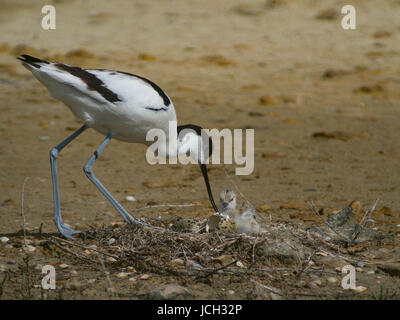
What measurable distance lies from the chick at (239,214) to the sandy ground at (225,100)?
29.4 inches

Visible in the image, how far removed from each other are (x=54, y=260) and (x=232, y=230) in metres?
1.11

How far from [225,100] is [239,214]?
4907 mm

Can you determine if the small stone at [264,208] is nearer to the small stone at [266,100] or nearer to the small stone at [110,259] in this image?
the small stone at [110,259]

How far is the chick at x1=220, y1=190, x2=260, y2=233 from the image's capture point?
14.4 feet

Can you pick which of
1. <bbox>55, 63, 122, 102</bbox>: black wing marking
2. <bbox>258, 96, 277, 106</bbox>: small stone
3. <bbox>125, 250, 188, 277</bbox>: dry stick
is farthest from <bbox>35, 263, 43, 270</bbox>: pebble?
<bbox>258, 96, 277, 106</bbox>: small stone

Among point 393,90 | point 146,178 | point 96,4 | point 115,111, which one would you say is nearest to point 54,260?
point 115,111

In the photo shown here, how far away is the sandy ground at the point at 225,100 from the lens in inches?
235

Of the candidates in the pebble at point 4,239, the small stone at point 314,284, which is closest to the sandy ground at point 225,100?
the pebble at point 4,239

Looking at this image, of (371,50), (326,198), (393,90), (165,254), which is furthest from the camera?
(371,50)

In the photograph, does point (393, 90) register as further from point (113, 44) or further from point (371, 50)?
point (113, 44)

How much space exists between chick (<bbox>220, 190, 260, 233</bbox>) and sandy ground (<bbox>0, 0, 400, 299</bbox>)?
75 centimetres

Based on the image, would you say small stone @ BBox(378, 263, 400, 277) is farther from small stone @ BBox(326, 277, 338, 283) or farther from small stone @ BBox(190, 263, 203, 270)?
small stone @ BBox(190, 263, 203, 270)

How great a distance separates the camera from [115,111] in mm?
4656
